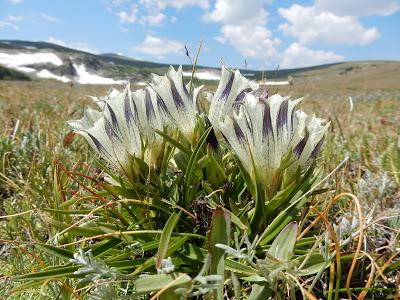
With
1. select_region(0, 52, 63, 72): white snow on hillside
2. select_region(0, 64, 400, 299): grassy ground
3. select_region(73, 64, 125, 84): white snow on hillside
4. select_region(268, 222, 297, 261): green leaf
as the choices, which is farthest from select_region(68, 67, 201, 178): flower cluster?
select_region(0, 52, 63, 72): white snow on hillside

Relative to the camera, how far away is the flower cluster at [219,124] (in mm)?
1489

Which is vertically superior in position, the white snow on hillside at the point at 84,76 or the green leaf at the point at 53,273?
the green leaf at the point at 53,273

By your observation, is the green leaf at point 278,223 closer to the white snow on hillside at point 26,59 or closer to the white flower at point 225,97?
the white flower at point 225,97

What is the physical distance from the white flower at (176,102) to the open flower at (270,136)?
20 cm

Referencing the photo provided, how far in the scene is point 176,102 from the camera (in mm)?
1659

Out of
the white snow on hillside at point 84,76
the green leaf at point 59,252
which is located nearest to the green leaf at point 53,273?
the green leaf at point 59,252

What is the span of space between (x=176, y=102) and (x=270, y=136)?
39 cm

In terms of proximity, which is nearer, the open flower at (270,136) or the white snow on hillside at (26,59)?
the open flower at (270,136)

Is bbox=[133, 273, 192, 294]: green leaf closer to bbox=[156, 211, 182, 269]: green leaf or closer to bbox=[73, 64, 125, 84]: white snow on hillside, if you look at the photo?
bbox=[156, 211, 182, 269]: green leaf

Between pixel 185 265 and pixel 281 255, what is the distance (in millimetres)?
389

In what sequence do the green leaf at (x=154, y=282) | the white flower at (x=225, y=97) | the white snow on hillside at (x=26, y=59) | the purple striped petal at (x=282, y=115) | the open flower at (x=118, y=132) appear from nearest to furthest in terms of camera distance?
1. the green leaf at (x=154, y=282)
2. the purple striped petal at (x=282, y=115)
3. the open flower at (x=118, y=132)
4. the white flower at (x=225, y=97)
5. the white snow on hillside at (x=26, y=59)

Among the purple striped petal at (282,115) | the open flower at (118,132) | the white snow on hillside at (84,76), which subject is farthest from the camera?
the white snow on hillside at (84,76)

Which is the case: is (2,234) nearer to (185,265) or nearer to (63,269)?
(63,269)

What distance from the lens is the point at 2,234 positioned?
2.13m
